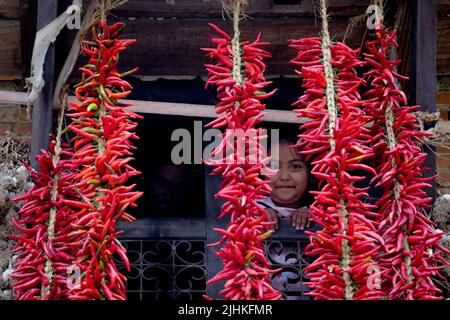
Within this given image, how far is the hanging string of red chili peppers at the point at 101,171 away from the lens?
2.90 meters

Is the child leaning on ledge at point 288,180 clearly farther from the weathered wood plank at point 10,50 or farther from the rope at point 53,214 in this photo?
the weathered wood plank at point 10,50

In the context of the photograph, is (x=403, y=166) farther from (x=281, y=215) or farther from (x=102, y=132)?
(x=102, y=132)

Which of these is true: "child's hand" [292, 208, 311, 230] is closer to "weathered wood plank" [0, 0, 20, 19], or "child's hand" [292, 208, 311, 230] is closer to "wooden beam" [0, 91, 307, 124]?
"wooden beam" [0, 91, 307, 124]

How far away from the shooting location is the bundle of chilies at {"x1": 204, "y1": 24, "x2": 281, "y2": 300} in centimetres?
287

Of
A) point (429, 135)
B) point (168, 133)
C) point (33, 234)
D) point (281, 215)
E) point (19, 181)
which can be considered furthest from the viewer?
point (168, 133)

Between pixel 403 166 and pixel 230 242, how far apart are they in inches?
31.6

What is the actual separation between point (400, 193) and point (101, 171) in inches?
47.8

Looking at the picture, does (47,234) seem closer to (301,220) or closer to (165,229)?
(165,229)

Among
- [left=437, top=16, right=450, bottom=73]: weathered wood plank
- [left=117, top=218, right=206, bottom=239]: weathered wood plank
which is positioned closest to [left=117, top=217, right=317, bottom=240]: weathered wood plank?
[left=117, top=218, right=206, bottom=239]: weathered wood plank

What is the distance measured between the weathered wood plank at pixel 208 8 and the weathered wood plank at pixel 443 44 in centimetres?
62

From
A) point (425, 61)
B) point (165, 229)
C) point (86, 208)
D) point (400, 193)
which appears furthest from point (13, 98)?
point (425, 61)

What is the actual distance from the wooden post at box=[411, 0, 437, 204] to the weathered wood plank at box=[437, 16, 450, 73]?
694mm
